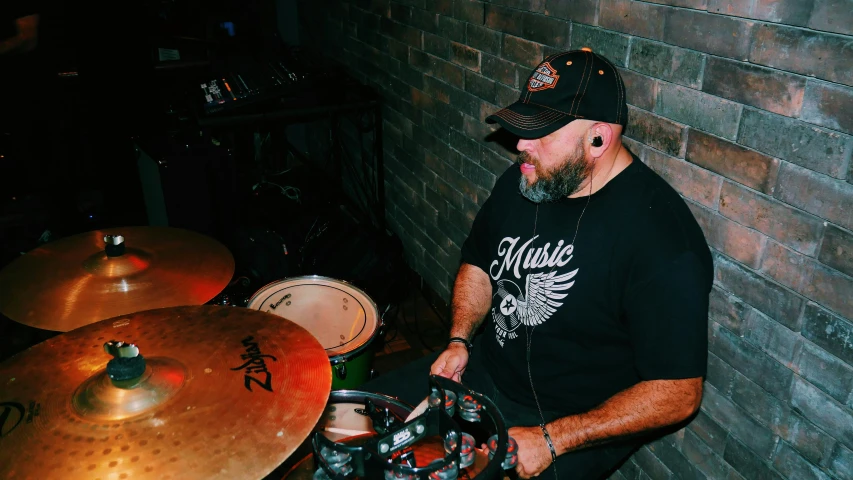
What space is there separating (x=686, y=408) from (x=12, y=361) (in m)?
1.54

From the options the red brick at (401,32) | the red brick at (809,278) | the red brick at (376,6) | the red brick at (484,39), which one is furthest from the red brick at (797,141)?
the red brick at (376,6)

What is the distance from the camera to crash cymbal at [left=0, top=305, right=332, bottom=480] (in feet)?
3.53

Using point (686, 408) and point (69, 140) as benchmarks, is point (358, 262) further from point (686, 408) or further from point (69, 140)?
point (69, 140)

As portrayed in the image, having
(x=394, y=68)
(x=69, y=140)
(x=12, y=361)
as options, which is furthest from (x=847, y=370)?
(x=69, y=140)

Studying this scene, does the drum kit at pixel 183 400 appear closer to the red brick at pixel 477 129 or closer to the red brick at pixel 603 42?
the red brick at pixel 603 42

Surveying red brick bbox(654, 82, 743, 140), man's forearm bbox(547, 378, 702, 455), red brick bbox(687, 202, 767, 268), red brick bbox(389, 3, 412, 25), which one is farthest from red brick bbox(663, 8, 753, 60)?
red brick bbox(389, 3, 412, 25)

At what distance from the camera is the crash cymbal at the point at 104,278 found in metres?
1.64

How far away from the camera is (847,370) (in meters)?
1.28

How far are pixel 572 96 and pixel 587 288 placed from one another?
496 mm

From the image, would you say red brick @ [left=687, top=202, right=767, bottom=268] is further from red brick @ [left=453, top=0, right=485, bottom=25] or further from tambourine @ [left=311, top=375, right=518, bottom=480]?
red brick @ [left=453, top=0, right=485, bottom=25]

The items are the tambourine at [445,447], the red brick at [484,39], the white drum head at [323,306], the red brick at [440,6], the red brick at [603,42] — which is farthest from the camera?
the red brick at [440,6]

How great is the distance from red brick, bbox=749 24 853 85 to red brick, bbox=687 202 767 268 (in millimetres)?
386

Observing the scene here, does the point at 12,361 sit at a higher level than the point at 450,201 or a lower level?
higher

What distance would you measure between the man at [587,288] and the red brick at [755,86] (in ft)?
0.72
